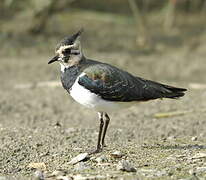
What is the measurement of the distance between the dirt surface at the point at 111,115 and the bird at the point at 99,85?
49 cm

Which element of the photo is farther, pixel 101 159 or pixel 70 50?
pixel 70 50

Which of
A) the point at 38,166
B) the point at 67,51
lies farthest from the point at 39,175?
the point at 67,51

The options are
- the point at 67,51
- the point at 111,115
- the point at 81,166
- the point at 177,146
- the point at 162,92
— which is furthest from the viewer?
the point at 111,115

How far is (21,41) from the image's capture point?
481 inches

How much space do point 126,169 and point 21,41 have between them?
792 cm

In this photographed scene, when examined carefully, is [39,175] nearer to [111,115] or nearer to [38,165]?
[38,165]

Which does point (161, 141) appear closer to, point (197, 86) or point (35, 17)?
point (197, 86)

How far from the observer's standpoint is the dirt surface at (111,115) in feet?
16.6

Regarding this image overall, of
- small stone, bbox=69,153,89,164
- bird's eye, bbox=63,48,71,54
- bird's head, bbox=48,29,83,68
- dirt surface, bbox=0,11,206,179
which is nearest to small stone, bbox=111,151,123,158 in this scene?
dirt surface, bbox=0,11,206,179

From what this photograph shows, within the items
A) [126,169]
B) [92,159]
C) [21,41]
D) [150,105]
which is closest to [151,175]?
[126,169]

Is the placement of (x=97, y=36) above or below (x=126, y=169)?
below

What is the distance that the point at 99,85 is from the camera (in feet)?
17.7

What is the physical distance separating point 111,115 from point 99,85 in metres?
2.83

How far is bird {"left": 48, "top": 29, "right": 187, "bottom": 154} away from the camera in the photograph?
534cm
